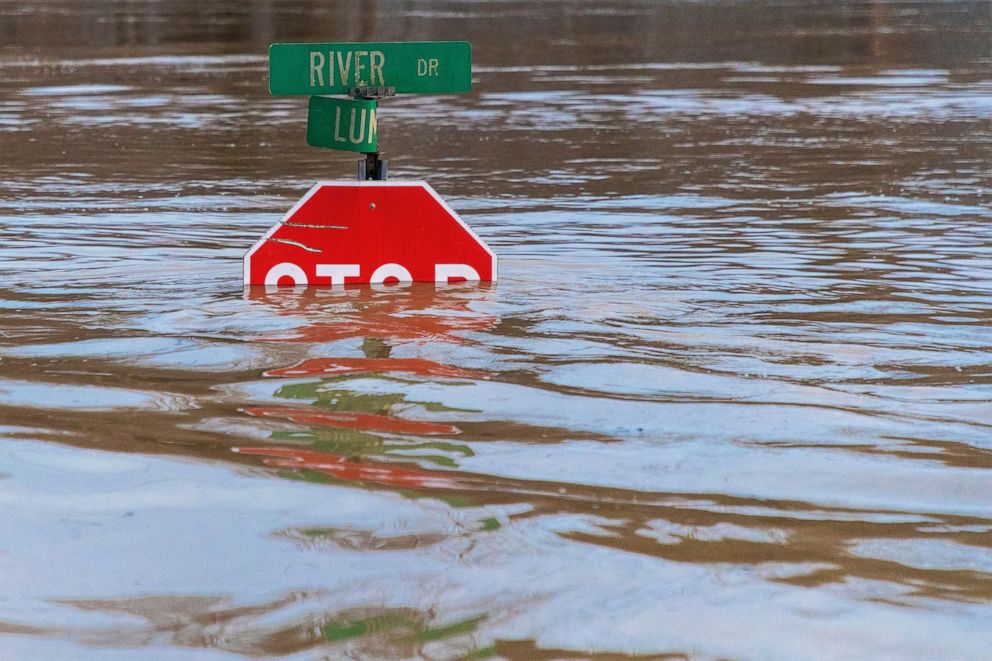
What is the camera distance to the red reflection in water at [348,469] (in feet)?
13.0

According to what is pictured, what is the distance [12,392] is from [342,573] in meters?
1.99

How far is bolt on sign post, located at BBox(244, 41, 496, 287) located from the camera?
6.68m

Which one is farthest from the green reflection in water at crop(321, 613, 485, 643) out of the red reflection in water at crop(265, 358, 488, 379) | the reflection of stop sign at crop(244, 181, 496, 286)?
the reflection of stop sign at crop(244, 181, 496, 286)

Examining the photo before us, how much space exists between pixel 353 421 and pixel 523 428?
0.48 metres

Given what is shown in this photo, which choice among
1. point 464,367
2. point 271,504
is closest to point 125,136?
point 464,367

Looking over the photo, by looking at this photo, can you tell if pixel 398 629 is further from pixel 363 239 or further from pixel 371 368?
pixel 363 239

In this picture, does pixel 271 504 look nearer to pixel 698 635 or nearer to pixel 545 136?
pixel 698 635

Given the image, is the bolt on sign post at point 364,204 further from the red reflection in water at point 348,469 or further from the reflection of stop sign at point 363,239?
the red reflection in water at point 348,469

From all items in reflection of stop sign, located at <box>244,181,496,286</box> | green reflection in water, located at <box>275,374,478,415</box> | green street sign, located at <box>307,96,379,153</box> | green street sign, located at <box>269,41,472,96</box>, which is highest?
green street sign, located at <box>269,41,472,96</box>

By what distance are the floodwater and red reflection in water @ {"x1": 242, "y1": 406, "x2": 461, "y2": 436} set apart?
0.8 inches

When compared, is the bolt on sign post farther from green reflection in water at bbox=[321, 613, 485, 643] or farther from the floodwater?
green reflection in water at bbox=[321, 613, 485, 643]

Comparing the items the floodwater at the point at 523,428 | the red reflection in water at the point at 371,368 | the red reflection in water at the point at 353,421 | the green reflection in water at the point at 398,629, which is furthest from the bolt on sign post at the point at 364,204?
the green reflection in water at the point at 398,629

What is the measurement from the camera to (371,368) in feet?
17.1

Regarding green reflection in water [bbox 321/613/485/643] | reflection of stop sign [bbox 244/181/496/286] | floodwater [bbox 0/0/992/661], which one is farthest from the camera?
reflection of stop sign [bbox 244/181/496/286]
